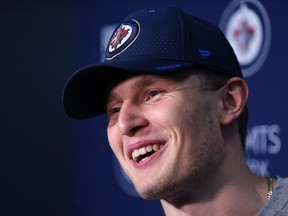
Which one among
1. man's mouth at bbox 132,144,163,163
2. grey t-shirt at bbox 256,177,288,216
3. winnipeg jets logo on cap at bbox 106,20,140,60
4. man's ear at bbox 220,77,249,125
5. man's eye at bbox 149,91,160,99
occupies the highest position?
winnipeg jets logo on cap at bbox 106,20,140,60

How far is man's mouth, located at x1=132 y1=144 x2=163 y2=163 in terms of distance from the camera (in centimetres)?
115

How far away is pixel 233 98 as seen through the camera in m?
1.22

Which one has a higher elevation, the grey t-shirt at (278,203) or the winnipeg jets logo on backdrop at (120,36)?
the winnipeg jets logo on backdrop at (120,36)

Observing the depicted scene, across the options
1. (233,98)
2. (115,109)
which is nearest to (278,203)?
(233,98)

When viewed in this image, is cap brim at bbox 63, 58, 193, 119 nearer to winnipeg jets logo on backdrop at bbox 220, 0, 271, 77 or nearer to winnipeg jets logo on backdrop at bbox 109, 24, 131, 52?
winnipeg jets logo on backdrop at bbox 109, 24, 131, 52

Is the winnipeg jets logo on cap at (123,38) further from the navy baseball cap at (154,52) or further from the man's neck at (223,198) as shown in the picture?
the man's neck at (223,198)

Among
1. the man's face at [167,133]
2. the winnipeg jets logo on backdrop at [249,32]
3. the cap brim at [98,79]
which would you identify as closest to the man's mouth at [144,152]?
the man's face at [167,133]

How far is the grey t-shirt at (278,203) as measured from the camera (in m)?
1.12

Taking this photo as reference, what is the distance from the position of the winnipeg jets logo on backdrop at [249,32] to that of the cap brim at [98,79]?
2.47ft

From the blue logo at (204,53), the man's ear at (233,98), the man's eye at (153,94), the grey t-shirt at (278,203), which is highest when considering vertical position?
the blue logo at (204,53)

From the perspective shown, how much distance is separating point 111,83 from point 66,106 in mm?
119

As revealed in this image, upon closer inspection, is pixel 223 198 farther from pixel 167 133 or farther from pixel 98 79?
pixel 98 79

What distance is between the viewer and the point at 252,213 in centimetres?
116

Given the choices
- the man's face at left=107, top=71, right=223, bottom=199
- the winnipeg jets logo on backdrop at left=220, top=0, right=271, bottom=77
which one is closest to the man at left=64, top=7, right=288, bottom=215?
the man's face at left=107, top=71, right=223, bottom=199
